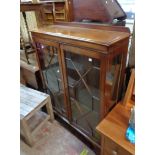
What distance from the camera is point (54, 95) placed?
1.69m

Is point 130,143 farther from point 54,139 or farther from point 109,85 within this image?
point 54,139

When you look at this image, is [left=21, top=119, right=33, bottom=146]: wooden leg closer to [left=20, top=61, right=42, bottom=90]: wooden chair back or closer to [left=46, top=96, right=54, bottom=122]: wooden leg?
[left=46, top=96, right=54, bottom=122]: wooden leg

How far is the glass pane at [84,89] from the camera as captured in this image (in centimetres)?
105

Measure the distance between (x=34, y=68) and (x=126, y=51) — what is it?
128 centimetres

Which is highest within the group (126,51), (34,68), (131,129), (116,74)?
(126,51)

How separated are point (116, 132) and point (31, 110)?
0.90 meters

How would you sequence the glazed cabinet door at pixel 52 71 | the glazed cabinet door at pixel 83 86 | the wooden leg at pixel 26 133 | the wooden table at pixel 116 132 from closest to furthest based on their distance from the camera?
the wooden table at pixel 116 132
the glazed cabinet door at pixel 83 86
the glazed cabinet door at pixel 52 71
the wooden leg at pixel 26 133

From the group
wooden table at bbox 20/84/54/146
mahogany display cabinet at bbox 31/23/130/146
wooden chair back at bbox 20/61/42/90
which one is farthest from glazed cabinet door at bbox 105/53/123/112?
wooden chair back at bbox 20/61/42/90

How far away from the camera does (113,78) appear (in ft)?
3.47

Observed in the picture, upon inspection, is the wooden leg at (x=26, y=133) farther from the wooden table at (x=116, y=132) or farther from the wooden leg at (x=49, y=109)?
the wooden table at (x=116, y=132)

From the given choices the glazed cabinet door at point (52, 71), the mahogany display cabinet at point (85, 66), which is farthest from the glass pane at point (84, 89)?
the glazed cabinet door at point (52, 71)

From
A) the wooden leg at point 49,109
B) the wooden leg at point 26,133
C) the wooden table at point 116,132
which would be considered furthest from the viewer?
the wooden leg at point 49,109

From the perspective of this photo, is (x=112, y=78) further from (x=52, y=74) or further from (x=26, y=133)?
(x=26, y=133)
